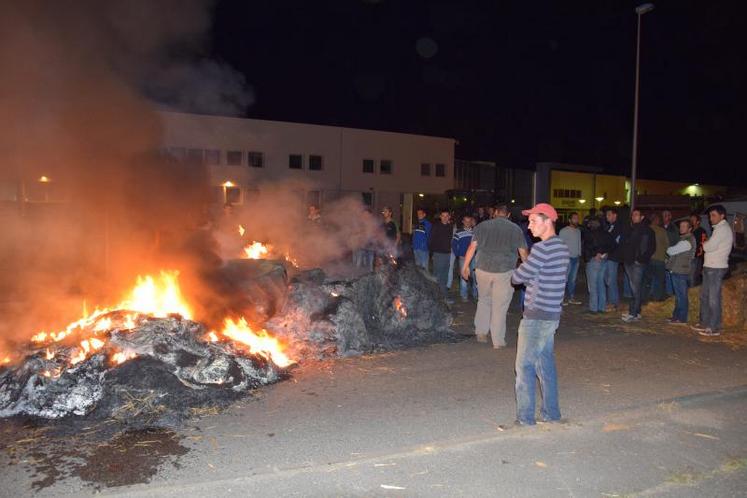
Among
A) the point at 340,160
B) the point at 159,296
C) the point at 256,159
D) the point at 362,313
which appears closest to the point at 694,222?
the point at 362,313

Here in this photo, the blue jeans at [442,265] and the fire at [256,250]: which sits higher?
the fire at [256,250]

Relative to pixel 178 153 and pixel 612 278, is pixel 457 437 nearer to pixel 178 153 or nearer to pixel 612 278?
pixel 612 278

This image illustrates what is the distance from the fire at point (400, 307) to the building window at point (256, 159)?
70.6 feet

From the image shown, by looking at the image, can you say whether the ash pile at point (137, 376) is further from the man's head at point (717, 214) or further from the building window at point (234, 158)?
the building window at point (234, 158)

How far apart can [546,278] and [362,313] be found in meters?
3.53

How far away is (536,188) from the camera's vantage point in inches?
1688

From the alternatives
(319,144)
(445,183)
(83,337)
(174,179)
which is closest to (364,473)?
(83,337)

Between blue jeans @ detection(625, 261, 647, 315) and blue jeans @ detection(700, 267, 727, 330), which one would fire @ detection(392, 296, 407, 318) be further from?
blue jeans @ detection(700, 267, 727, 330)

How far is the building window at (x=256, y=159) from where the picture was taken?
94.6ft

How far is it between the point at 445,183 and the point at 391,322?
99.9ft

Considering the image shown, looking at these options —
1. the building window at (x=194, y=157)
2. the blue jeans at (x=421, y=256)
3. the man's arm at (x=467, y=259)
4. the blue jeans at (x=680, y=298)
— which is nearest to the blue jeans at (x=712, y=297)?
the blue jeans at (x=680, y=298)

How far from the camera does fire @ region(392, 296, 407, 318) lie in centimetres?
811

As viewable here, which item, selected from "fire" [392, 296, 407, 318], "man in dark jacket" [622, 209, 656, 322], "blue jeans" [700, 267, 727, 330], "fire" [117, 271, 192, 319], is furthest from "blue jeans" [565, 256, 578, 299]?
"fire" [117, 271, 192, 319]

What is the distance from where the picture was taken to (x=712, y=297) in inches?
324
